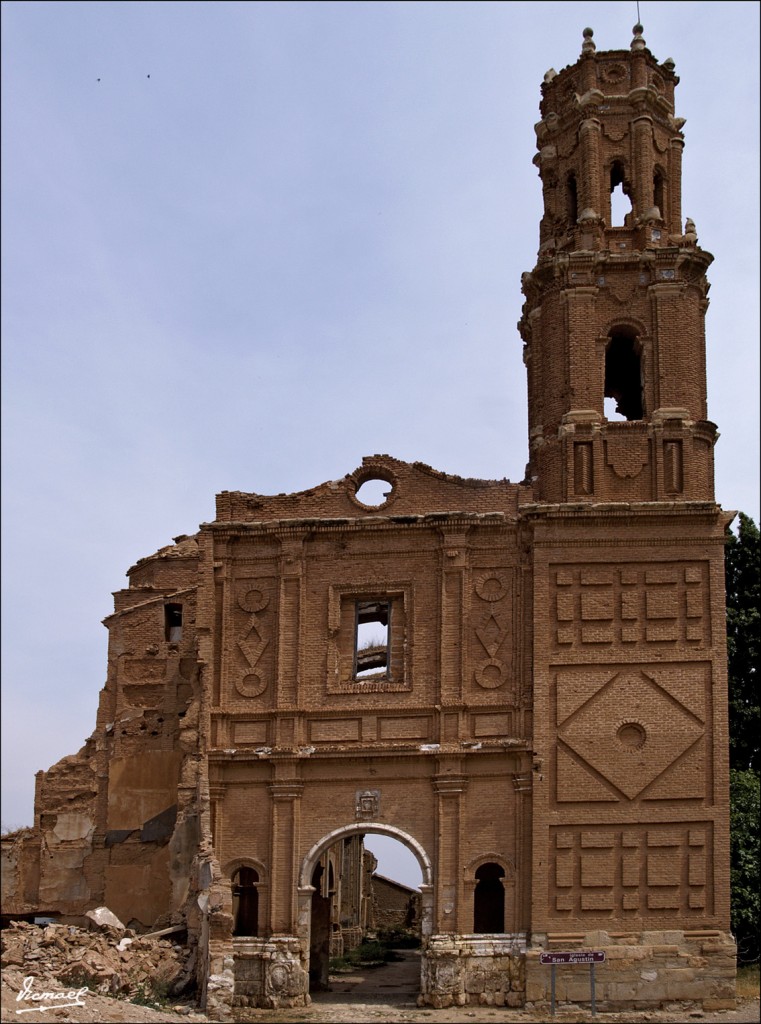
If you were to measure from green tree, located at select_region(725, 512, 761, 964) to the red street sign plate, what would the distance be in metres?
7.09

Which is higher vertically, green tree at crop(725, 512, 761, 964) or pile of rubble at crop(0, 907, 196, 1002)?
green tree at crop(725, 512, 761, 964)

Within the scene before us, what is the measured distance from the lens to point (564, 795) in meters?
26.1

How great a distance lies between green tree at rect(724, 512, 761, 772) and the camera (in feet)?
115

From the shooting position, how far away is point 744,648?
116 feet

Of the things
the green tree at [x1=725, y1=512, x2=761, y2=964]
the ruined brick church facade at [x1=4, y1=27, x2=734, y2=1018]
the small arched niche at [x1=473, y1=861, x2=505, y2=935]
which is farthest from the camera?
the green tree at [x1=725, y1=512, x2=761, y2=964]

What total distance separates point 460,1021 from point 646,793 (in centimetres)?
535

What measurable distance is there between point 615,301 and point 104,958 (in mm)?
15929

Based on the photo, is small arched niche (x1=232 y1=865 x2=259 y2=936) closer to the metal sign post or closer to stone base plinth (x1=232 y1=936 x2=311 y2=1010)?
stone base plinth (x1=232 y1=936 x2=311 y2=1010)

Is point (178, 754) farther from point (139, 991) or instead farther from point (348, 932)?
point (348, 932)

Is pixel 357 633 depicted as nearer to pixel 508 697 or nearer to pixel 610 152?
pixel 508 697

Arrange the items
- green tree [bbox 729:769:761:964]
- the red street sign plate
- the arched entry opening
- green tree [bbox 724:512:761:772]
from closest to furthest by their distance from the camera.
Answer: the red street sign plate → the arched entry opening → green tree [bbox 729:769:761:964] → green tree [bbox 724:512:761:772]

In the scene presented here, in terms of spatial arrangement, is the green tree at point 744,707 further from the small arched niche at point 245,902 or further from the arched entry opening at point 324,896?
the small arched niche at point 245,902

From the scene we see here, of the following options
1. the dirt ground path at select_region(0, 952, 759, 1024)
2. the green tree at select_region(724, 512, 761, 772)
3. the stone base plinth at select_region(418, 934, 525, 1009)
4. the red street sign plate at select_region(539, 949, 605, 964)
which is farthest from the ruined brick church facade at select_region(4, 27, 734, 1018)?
the green tree at select_region(724, 512, 761, 772)

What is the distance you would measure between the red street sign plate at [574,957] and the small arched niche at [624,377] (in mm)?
11267
